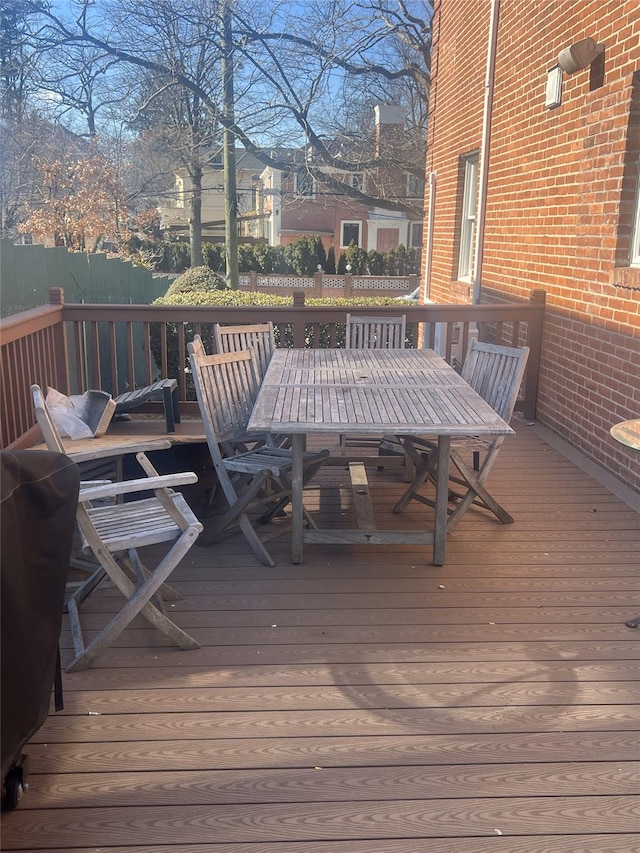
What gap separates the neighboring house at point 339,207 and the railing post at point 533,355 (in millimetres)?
13670

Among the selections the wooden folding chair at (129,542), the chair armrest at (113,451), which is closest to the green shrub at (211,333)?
the chair armrest at (113,451)

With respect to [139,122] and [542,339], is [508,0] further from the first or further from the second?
[139,122]

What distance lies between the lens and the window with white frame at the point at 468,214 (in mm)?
8531

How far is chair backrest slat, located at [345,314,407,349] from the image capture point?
575cm

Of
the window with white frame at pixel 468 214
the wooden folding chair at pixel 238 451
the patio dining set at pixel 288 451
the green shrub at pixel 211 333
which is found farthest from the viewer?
the window with white frame at pixel 468 214

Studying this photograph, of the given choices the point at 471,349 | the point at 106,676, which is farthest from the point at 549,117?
the point at 106,676

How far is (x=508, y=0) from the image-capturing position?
263 inches

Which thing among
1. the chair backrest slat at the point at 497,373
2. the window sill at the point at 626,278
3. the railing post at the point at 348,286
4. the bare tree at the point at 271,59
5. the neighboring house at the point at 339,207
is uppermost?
the bare tree at the point at 271,59

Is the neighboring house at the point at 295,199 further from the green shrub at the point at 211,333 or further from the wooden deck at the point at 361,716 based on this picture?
the wooden deck at the point at 361,716

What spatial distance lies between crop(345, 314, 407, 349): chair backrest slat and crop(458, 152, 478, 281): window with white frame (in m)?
3.01

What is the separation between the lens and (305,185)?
19.4 meters

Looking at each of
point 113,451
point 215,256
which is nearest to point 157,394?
point 113,451

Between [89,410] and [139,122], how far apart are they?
51.5 ft

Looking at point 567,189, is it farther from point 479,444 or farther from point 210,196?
point 210,196
